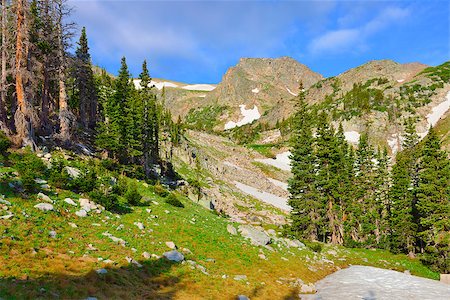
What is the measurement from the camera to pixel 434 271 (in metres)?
34.0

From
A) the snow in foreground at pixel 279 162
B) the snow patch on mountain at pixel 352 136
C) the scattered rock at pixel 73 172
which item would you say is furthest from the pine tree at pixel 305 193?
the snow patch on mountain at pixel 352 136

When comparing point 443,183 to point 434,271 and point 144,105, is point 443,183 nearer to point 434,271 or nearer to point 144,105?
point 434,271

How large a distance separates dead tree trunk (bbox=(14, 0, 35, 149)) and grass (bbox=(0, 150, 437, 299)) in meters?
7.00

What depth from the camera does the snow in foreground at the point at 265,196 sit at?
262 ft

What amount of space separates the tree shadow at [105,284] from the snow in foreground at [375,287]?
9.63m

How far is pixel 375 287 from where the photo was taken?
21281 mm

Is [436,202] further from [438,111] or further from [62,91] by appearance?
[438,111]

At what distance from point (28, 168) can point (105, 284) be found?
41.0 ft

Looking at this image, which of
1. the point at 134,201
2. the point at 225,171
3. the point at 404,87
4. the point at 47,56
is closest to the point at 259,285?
the point at 134,201

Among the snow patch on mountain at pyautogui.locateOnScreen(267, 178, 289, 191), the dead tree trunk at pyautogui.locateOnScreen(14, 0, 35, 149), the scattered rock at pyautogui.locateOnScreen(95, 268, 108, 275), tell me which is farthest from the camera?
the snow patch on mountain at pyautogui.locateOnScreen(267, 178, 289, 191)

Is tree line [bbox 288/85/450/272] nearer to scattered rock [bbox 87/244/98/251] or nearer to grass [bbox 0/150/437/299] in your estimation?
grass [bbox 0/150/437/299]

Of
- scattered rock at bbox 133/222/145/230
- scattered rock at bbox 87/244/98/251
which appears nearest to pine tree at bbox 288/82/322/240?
scattered rock at bbox 133/222/145/230

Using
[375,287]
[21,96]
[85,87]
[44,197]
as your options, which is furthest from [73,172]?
[85,87]

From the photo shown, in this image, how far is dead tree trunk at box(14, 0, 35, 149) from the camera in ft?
82.6
